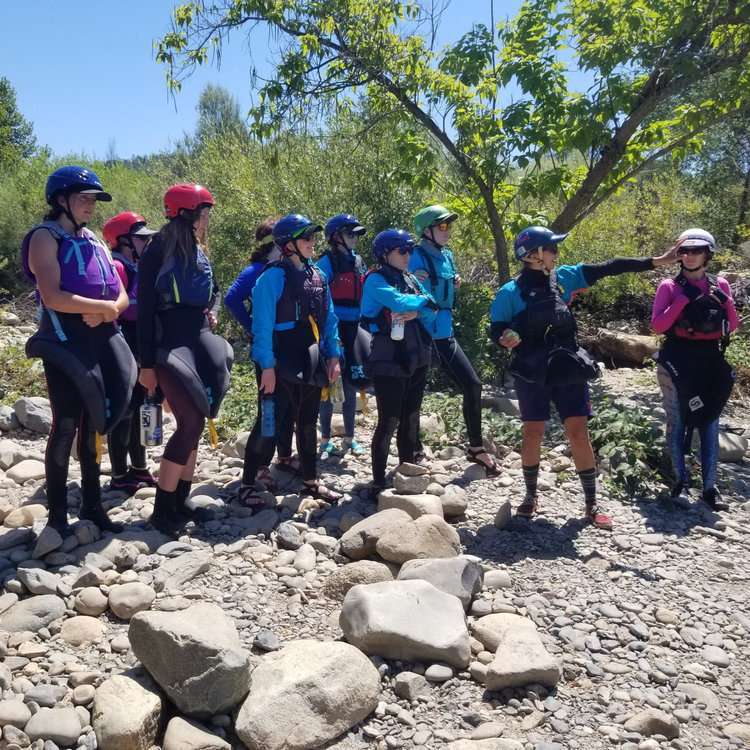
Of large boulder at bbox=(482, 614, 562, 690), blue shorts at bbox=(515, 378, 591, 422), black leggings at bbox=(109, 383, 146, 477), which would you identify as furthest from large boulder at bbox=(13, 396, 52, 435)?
large boulder at bbox=(482, 614, 562, 690)

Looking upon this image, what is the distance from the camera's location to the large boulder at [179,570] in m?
3.97

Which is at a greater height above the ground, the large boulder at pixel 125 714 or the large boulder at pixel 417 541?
the large boulder at pixel 417 541

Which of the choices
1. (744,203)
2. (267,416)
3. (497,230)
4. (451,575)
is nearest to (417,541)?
(451,575)

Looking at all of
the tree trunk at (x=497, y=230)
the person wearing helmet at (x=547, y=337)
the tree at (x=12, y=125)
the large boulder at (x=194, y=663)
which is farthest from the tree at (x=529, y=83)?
the tree at (x=12, y=125)

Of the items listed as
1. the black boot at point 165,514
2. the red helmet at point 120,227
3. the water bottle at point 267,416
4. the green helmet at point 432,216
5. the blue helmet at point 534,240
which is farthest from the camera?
the green helmet at point 432,216

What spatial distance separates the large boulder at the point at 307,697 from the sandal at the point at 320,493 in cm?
201

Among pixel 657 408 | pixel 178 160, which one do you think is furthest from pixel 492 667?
pixel 178 160

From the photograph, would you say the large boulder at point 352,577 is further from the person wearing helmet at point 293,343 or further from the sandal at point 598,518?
the sandal at point 598,518

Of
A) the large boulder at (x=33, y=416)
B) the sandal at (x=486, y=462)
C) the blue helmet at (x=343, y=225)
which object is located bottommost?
the sandal at (x=486, y=462)

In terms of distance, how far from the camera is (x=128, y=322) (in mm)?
5230

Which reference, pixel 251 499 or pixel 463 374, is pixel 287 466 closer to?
pixel 251 499

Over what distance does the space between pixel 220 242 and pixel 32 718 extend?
9.39 metres

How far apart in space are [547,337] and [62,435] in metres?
2.93

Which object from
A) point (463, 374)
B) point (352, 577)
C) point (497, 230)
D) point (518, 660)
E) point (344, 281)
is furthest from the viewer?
point (497, 230)
